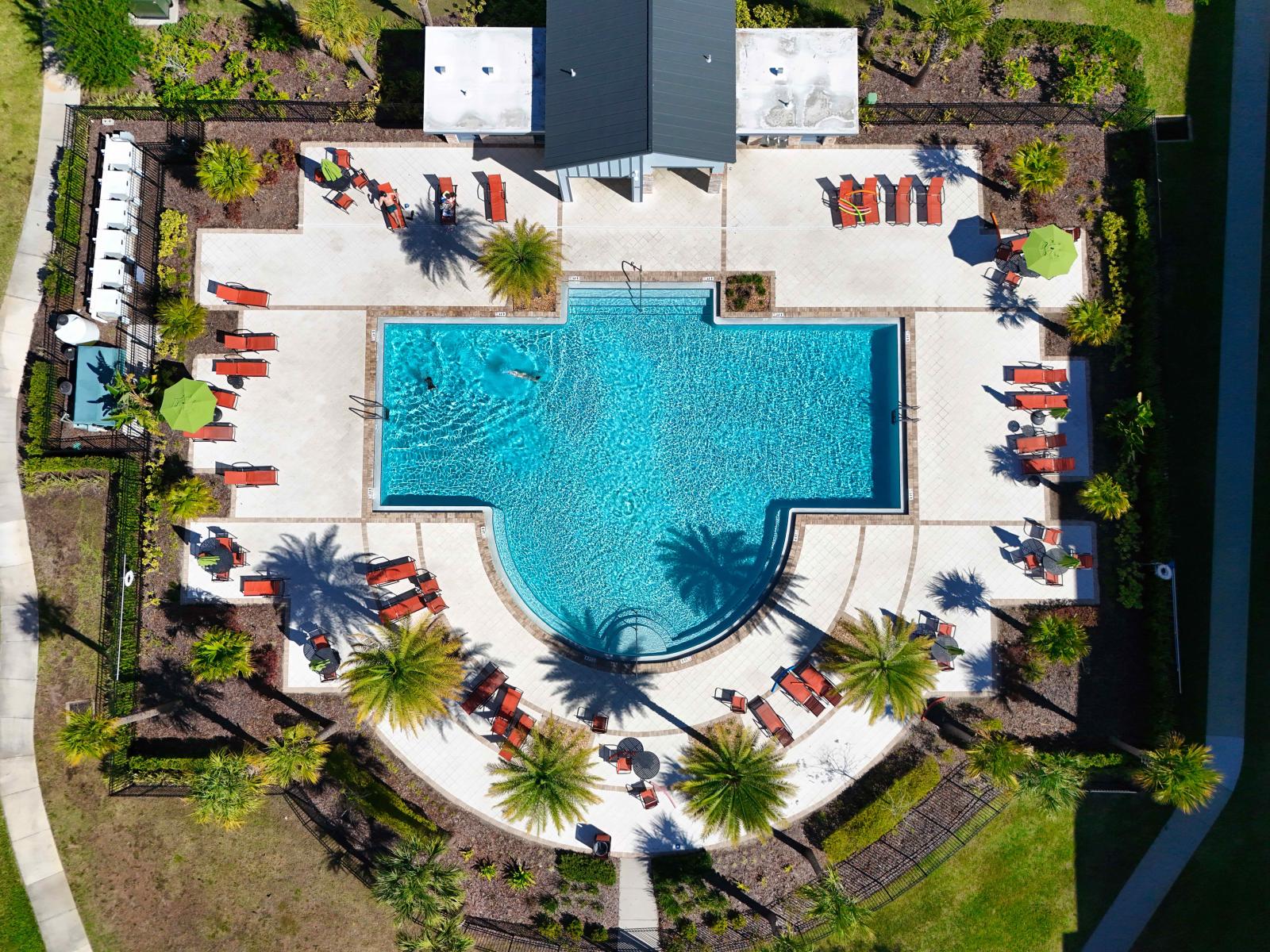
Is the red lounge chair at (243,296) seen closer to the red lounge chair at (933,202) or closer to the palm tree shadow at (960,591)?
the red lounge chair at (933,202)

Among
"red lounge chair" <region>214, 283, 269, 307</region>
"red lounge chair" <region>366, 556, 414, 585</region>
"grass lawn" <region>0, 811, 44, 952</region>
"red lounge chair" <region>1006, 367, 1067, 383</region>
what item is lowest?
"grass lawn" <region>0, 811, 44, 952</region>

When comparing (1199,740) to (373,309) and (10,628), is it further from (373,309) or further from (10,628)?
(10,628)

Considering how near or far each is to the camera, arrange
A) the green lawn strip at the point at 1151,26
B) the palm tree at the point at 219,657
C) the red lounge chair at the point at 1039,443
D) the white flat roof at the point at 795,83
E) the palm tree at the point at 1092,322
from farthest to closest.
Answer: the green lawn strip at the point at 1151,26, the red lounge chair at the point at 1039,443, the palm tree at the point at 1092,322, the white flat roof at the point at 795,83, the palm tree at the point at 219,657

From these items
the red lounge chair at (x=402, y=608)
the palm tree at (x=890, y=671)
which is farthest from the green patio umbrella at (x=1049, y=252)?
the red lounge chair at (x=402, y=608)

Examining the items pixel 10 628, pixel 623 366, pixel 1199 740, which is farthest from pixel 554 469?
pixel 1199 740

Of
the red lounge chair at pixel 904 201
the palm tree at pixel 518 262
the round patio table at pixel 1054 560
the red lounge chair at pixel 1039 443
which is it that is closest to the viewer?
the palm tree at pixel 518 262

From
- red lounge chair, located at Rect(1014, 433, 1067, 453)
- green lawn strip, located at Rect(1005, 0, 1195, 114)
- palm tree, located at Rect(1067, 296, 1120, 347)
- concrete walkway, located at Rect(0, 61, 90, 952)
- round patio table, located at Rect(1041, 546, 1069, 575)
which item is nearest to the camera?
palm tree, located at Rect(1067, 296, 1120, 347)

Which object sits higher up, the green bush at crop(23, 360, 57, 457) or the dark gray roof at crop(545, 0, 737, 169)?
the dark gray roof at crop(545, 0, 737, 169)

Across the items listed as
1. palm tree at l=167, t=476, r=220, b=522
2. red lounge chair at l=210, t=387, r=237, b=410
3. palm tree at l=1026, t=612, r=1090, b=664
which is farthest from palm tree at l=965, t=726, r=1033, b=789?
red lounge chair at l=210, t=387, r=237, b=410

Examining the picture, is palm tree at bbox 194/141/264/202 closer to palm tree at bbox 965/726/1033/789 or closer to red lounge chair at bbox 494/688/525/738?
red lounge chair at bbox 494/688/525/738
